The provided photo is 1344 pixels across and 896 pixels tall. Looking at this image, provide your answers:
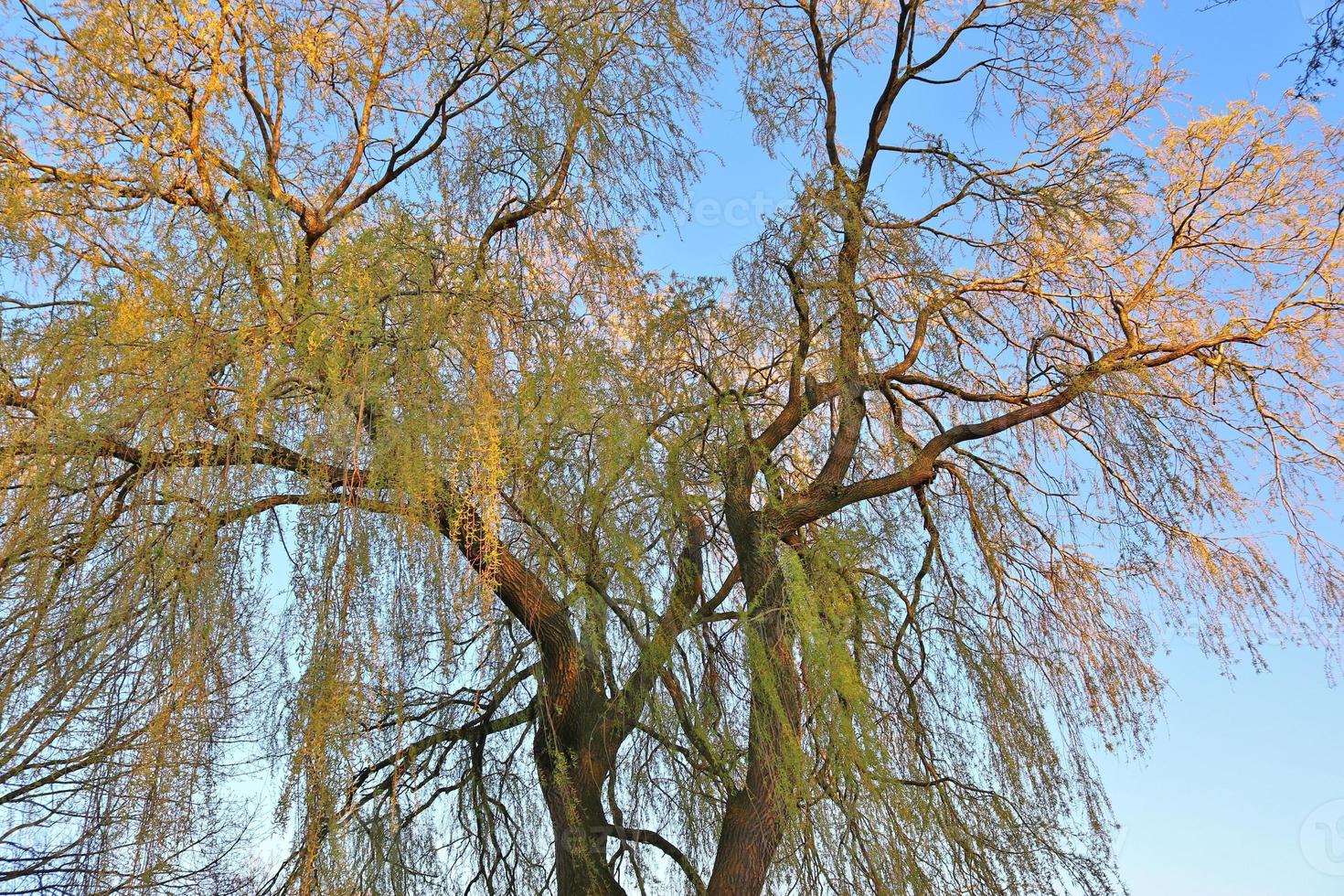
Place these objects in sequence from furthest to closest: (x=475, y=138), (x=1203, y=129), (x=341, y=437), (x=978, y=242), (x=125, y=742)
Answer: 1. (x=978, y=242)
2. (x=1203, y=129)
3. (x=475, y=138)
4. (x=125, y=742)
5. (x=341, y=437)

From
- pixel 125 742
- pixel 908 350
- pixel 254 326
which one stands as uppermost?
pixel 908 350

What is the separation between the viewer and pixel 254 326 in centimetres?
221

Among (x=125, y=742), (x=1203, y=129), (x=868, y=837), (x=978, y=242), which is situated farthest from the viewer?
Result: (x=978, y=242)

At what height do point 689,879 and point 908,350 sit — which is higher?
point 908,350

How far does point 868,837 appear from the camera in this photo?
2463 millimetres

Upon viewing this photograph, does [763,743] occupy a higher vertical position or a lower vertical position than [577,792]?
lower

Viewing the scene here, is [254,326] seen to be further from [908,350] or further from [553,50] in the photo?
[908,350]

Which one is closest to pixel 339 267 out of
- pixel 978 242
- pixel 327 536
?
pixel 327 536

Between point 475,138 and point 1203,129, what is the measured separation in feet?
8.02

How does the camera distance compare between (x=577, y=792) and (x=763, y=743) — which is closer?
(x=763, y=743)

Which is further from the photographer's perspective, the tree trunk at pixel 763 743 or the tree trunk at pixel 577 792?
the tree trunk at pixel 577 792

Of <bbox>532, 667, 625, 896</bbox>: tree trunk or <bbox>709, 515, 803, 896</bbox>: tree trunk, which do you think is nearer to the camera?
<bbox>709, 515, 803, 896</bbox>: tree trunk

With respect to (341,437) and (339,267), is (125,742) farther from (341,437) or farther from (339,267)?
(339,267)

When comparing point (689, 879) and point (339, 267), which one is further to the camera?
point (689, 879)
